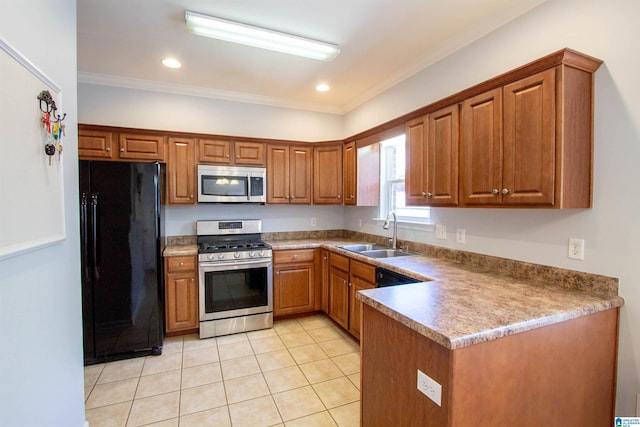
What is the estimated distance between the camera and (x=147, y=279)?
9.11 ft

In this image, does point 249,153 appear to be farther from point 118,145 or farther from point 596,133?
point 596,133

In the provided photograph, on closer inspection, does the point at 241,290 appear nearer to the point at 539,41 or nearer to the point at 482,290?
the point at 482,290

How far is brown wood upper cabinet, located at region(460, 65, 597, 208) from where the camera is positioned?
1.54m

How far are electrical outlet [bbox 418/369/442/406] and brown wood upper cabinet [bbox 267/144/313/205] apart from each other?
2.76 m

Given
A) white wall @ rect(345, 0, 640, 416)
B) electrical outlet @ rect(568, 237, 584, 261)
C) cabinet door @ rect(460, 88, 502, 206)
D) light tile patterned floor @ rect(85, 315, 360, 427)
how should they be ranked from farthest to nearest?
1. light tile patterned floor @ rect(85, 315, 360, 427)
2. cabinet door @ rect(460, 88, 502, 206)
3. electrical outlet @ rect(568, 237, 584, 261)
4. white wall @ rect(345, 0, 640, 416)

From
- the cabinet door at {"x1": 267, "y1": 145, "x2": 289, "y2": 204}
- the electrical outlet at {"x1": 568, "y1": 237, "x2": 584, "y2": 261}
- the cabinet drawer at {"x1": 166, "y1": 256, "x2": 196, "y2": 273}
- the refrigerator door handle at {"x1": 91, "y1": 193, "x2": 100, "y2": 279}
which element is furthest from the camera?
the cabinet door at {"x1": 267, "y1": 145, "x2": 289, "y2": 204}

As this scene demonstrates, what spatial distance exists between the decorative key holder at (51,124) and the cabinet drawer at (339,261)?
7.66ft

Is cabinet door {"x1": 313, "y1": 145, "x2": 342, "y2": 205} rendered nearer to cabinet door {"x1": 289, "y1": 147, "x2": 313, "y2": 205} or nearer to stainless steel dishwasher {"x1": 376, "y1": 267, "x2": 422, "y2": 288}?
cabinet door {"x1": 289, "y1": 147, "x2": 313, "y2": 205}

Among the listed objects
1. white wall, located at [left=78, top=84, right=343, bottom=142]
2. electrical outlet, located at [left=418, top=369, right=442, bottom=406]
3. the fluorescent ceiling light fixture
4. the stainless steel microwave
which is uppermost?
the fluorescent ceiling light fixture

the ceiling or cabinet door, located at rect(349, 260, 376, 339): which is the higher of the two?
the ceiling

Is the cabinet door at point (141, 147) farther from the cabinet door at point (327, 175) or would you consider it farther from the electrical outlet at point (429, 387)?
the electrical outlet at point (429, 387)

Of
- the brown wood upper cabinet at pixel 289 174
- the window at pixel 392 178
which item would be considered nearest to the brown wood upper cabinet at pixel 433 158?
the window at pixel 392 178

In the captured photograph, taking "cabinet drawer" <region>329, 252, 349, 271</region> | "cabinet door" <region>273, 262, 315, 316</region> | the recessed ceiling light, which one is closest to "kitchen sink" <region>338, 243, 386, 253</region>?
"cabinet drawer" <region>329, 252, 349, 271</region>

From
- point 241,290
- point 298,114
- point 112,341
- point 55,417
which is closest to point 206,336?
point 241,290
